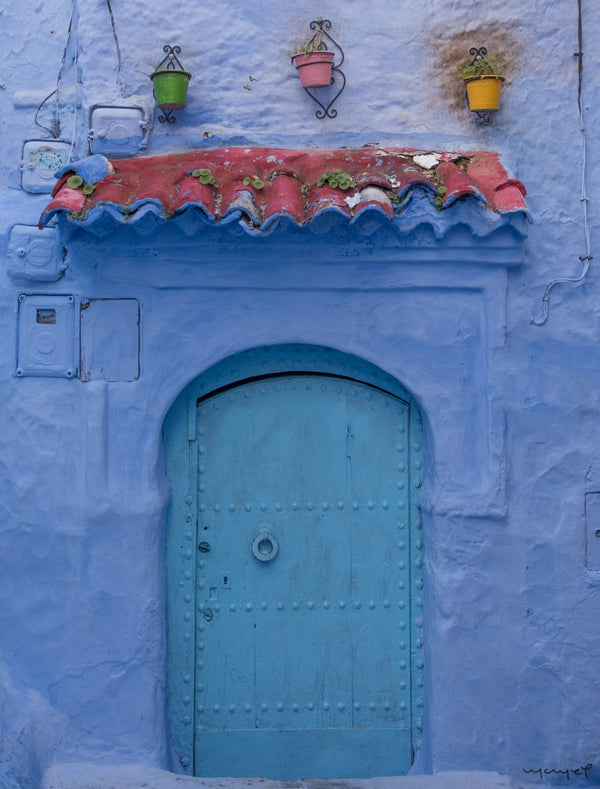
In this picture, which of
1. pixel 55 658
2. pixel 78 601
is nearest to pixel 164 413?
pixel 78 601

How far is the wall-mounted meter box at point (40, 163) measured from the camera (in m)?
3.88

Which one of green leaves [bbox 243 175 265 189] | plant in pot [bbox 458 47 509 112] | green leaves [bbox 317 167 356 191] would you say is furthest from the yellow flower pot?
green leaves [bbox 243 175 265 189]

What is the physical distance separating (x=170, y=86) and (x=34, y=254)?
0.85m

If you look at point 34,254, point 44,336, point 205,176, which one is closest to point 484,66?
point 205,176

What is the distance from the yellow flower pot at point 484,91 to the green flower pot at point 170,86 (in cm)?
112

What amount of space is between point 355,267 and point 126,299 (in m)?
0.92

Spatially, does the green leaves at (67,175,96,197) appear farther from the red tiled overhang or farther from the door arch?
the door arch

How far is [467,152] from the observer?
3908 millimetres

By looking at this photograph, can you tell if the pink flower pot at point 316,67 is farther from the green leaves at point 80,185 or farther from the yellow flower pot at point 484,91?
the green leaves at point 80,185

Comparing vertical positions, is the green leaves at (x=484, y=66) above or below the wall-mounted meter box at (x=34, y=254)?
above

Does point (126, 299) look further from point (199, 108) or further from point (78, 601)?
point (78, 601)

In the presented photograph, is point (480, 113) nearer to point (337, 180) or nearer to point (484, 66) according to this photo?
point (484, 66)

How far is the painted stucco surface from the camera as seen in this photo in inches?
152
